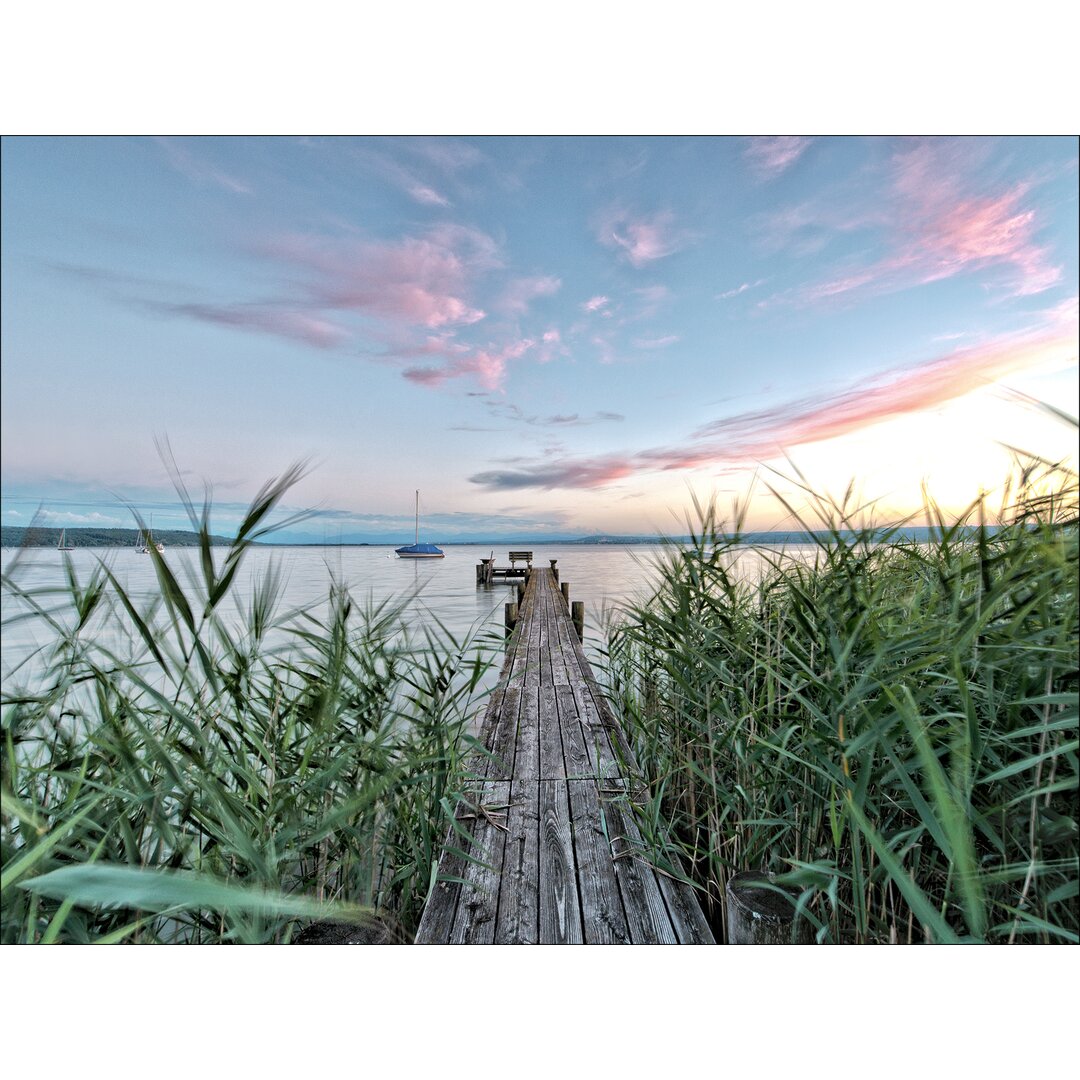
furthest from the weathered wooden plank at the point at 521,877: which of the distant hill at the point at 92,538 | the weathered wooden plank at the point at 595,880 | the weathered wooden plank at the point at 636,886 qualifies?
the distant hill at the point at 92,538

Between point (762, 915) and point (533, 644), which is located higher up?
point (762, 915)

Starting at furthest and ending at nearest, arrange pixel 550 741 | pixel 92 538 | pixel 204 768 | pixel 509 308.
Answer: pixel 509 308 → pixel 550 741 → pixel 92 538 → pixel 204 768

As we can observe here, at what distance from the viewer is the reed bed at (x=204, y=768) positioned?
1.17 metres

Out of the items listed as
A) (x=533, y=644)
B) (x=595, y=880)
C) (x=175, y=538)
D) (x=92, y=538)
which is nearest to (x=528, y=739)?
(x=595, y=880)

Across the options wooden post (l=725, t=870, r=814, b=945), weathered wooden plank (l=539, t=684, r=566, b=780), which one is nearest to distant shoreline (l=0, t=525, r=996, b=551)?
wooden post (l=725, t=870, r=814, b=945)

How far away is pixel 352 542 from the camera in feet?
7.00

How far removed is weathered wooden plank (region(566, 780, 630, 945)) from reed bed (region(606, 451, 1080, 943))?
17cm

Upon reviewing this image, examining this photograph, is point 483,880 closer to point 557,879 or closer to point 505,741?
point 557,879

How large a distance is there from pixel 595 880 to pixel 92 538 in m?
1.79

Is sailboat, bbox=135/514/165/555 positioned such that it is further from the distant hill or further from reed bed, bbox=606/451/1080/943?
reed bed, bbox=606/451/1080/943

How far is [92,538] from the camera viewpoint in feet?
4.82

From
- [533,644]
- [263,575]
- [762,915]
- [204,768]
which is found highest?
[263,575]

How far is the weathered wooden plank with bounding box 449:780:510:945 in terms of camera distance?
4.48 ft

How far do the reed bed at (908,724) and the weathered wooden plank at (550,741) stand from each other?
0.57 metres
